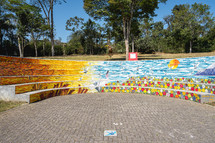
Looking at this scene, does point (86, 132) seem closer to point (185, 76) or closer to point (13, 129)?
point (13, 129)

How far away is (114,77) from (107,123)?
6010 millimetres

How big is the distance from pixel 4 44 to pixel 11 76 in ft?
121

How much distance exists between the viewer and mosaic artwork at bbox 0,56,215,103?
719 cm

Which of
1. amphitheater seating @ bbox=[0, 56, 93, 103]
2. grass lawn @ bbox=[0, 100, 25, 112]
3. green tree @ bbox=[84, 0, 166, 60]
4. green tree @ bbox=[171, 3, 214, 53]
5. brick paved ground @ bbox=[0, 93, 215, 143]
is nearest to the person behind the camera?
brick paved ground @ bbox=[0, 93, 215, 143]

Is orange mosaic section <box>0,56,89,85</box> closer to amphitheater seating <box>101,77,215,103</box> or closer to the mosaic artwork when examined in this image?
the mosaic artwork

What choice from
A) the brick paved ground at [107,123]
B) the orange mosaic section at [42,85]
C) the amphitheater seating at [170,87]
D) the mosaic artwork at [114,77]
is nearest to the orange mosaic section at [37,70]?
the mosaic artwork at [114,77]

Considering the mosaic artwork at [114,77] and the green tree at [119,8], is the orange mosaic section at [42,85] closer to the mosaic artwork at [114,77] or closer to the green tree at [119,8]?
the mosaic artwork at [114,77]

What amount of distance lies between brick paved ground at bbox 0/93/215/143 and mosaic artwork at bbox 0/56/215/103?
172 centimetres

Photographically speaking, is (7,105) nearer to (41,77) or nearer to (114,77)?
(41,77)

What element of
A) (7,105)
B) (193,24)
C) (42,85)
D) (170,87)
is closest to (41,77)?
(42,85)

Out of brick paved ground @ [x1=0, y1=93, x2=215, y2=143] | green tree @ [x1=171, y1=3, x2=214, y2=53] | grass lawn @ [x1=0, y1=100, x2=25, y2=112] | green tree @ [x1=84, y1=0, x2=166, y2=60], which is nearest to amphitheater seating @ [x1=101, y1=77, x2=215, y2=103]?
brick paved ground @ [x1=0, y1=93, x2=215, y2=143]

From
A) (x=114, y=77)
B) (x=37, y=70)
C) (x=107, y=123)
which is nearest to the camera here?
(x=107, y=123)

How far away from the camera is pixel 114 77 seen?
10195 mm

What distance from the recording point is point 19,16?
86.1 ft
